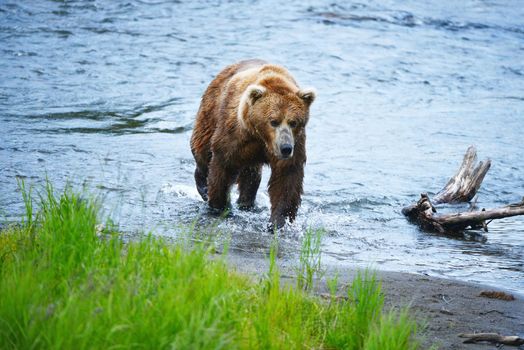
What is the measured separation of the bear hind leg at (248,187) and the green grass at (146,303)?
3.20 m

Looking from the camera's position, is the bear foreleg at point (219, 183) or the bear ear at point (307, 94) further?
the bear foreleg at point (219, 183)

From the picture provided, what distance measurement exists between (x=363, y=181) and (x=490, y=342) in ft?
15.4

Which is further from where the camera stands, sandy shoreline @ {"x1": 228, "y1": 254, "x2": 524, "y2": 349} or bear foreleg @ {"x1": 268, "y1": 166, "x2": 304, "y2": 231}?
bear foreleg @ {"x1": 268, "y1": 166, "x2": 304, "y2": 231}

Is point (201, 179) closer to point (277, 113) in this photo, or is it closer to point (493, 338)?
point (277, 113)

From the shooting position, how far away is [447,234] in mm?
7457

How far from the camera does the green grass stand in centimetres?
325

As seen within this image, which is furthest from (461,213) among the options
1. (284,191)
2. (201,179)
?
(201,179)

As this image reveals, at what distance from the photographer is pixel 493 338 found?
4.63m

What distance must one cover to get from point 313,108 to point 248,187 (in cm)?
499

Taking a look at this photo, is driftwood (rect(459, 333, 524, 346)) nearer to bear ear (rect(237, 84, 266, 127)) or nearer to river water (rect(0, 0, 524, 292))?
river water (rect(0, 0, 524, 292))

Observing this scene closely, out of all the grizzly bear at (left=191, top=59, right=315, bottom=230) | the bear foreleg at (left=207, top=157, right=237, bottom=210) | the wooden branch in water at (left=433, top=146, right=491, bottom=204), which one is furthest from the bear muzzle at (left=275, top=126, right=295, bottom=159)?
the wooden branch in water at (left=433, top=146, right=491, bottom=204)

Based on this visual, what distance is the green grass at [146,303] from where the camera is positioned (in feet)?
10.7

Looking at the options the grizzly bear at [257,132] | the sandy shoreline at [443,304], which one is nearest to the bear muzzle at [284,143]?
the grizzly bear at [257,132]

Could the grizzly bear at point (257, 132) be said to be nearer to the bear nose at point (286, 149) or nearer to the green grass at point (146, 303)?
the bear nose at point (286, 149)
